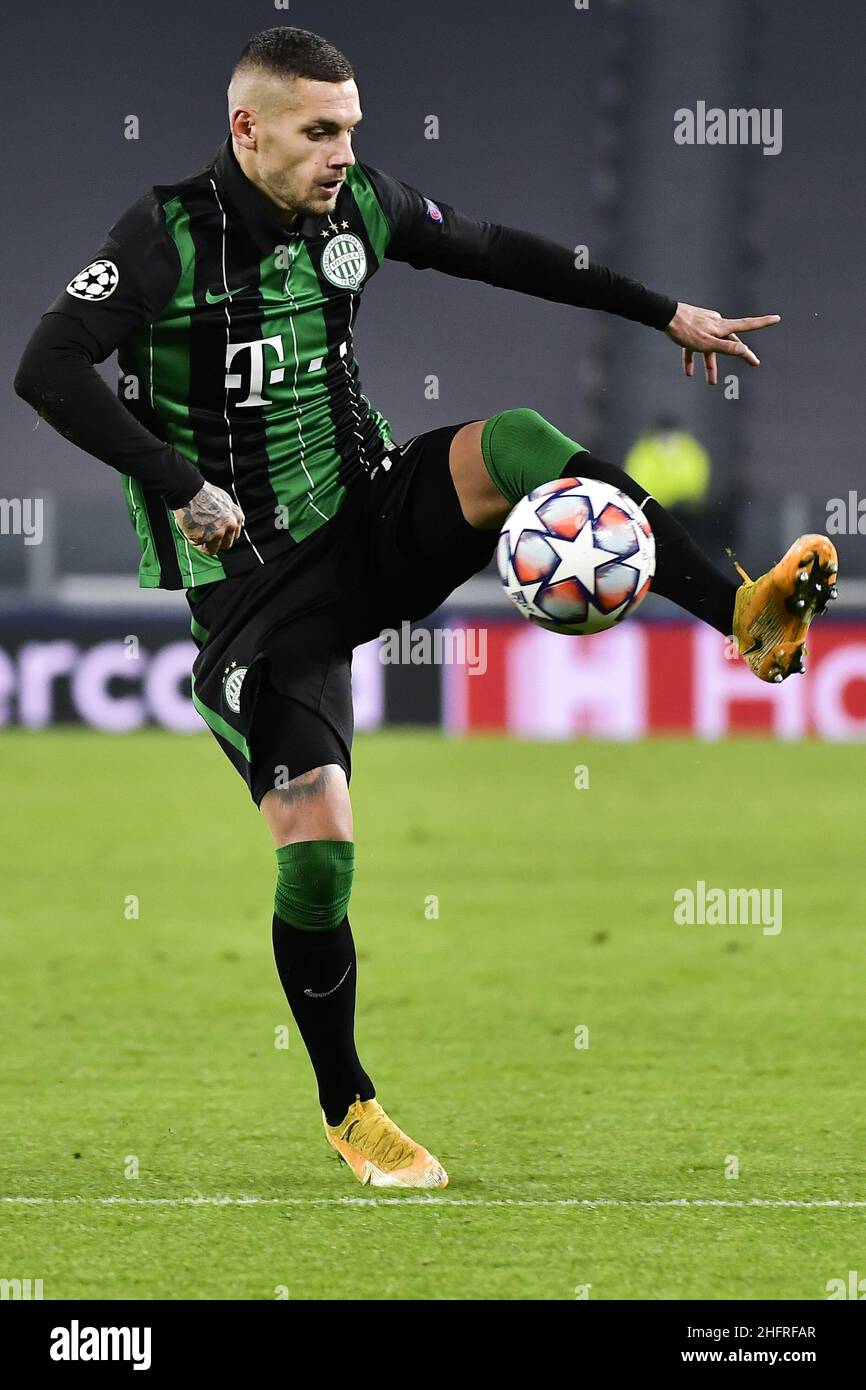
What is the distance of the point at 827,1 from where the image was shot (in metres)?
21.0

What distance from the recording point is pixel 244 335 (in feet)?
13.7

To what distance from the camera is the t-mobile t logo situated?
4172 mm

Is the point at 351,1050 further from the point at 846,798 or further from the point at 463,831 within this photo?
the point at 846,798

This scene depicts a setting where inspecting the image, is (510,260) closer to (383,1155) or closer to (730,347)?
(730,347)

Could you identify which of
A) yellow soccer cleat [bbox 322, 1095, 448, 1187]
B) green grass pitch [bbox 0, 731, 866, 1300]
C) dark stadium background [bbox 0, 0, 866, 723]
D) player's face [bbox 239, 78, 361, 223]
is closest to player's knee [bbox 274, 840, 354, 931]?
yellow soccer cleat [bbox 322, 1095, 448, 1187]

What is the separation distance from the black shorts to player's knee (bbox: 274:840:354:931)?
148 millimetres

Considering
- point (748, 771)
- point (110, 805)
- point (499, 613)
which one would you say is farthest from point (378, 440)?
point (499, 613)

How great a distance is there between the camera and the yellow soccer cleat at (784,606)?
379 centimetres

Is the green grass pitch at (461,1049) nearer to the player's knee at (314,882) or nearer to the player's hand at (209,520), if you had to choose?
the player's knee at (314,882)

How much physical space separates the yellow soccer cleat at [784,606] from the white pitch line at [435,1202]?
40.7 inches

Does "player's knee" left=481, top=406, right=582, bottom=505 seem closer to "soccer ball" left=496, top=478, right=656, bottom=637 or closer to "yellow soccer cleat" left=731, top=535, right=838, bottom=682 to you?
"soccer ball" left=496, top=478, right=656, bottom=637

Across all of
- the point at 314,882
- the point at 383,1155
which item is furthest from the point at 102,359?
the point at 383,1155

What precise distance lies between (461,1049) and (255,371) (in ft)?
7.70

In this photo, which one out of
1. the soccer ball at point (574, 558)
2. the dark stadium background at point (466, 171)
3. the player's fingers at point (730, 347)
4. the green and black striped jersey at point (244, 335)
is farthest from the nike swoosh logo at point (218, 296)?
the dark stadium background at point (466, 171)
